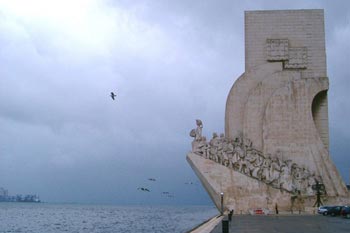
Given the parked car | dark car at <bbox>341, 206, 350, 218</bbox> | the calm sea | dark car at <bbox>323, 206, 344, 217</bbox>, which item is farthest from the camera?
the calm sea

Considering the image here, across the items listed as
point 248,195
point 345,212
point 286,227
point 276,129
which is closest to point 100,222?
point 248,195

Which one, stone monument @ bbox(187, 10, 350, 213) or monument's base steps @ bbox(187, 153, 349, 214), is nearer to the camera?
monument's base steps @ bbox(187, 153, 349, 214)

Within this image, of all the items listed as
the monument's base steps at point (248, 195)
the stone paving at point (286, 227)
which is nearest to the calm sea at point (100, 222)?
the monument's base steps at point (248, 195)

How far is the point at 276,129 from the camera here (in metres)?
23.8

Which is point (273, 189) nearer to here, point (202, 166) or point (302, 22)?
point (202, 166)

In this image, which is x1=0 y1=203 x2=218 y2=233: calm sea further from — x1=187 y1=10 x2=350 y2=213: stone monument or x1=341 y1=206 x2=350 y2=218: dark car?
x1=341 y1=206 x2=350 y2=218: dark car

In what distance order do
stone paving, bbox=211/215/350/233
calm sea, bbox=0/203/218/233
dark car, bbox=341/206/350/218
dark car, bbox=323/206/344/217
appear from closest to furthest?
stone paving, bbox=211/215/350/233 < dark car, bbox=341/206/350/218 < dark car, bbox=323/206/344/217 < calm sea, bbox=0/203/218/233

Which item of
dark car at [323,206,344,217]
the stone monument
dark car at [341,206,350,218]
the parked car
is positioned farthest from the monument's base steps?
dark car at [341,206,350,218]

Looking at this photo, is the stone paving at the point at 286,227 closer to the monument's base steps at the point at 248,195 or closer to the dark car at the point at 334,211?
the dark car at the point at 334,211

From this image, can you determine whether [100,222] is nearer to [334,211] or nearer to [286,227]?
[334,211]

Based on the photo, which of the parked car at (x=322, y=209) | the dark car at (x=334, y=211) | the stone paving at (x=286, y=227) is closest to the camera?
the stone paving at (x=286, y=227)

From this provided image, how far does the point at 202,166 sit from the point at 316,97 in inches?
265

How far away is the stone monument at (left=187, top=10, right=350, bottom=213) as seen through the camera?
22.0 metres

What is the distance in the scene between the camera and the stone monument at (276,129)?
72.2ft
